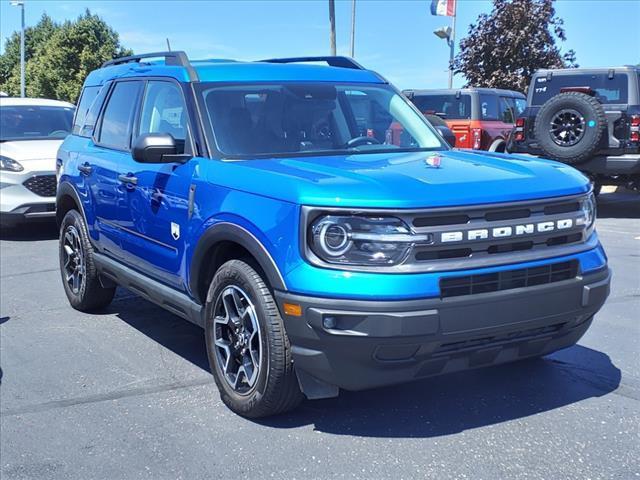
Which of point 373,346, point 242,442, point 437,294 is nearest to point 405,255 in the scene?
point 437,294

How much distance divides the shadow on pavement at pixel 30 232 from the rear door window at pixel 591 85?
25.7ft

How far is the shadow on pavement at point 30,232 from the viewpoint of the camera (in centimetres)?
1026

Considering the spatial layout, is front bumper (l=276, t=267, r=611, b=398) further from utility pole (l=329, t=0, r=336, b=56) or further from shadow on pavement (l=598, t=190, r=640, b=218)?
utility pole (l=329, t=0, r=336, b=56)

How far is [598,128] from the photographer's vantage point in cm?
1023

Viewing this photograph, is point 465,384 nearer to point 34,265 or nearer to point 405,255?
point 405,255

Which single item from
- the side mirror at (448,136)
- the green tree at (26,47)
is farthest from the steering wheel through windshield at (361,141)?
the green tree at (26,47)

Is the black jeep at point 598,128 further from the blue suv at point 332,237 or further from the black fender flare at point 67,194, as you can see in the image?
the black fender flare at point 67,194

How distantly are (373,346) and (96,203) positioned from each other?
309cm

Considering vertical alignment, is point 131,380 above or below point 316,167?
below

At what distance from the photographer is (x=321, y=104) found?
4805 mm

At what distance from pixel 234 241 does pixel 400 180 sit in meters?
0.90

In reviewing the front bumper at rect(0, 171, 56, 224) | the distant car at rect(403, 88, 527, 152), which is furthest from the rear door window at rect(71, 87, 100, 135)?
the distant car at rect(403, 88, 527, 152)

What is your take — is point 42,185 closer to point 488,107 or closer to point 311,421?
point 311,421

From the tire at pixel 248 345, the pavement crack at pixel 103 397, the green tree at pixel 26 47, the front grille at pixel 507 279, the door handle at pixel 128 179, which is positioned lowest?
the pavement crack at pixel 103 397
